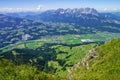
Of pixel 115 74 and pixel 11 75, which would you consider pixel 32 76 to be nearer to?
pixel 11 75

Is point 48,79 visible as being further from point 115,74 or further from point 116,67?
point 116,67

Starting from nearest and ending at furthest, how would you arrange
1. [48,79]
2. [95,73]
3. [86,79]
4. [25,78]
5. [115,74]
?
[25,78] → [48,79] → [86,79] → [115,74] → [95,73]

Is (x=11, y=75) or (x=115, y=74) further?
(x=115, y=74)

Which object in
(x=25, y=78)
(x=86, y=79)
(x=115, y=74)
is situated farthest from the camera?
(x=115, y=74)

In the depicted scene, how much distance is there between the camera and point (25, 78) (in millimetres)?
121875

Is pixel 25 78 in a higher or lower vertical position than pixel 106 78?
higher

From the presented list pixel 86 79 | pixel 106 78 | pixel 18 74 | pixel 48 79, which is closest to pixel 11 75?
pixel 18 74

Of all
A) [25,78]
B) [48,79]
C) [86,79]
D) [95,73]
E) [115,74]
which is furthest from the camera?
[95,73]

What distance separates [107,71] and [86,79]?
30300mm

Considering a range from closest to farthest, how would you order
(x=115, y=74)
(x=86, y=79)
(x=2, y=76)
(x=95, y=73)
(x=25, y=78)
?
(x=2, y=76) < (x=25, y=78) < (x=86, y=79) < (x=115, y=74) < (x=95, y=73)

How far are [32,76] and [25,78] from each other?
5794 mm

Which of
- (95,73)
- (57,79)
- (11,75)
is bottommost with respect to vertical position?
(95,73)

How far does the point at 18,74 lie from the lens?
4909 inches

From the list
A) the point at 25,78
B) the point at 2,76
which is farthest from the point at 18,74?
the point at 2,76
